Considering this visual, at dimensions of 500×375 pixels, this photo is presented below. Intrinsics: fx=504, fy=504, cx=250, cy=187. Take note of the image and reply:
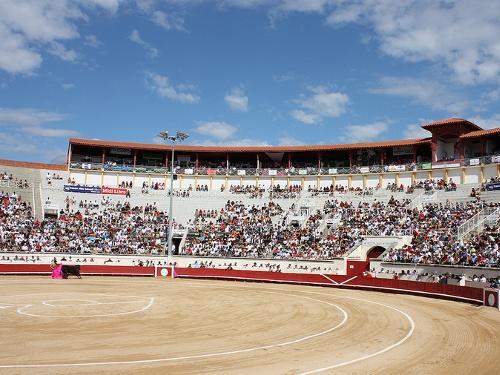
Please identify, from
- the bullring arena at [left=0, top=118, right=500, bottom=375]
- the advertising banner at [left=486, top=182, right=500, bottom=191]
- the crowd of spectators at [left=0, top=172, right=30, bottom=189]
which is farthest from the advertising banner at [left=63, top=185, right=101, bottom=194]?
the advertising banner at [left=486, top=182, right=500, bottom=191]

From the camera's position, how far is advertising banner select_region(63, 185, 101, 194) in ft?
182

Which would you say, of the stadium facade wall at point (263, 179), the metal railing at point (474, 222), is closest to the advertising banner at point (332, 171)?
the stadium facade wall at point (263, 179)

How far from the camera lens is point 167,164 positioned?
207 ft

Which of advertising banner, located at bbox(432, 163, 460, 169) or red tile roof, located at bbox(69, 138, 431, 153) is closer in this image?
advertising banner, located at bbox(432, 163, 460, 169)

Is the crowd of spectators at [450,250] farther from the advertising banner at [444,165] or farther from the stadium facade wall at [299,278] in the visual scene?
the advertising banner at [444,165]

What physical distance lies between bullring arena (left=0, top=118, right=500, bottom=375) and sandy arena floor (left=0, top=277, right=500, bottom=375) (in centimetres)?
10

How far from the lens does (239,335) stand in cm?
1611

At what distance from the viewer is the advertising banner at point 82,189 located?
55375mm

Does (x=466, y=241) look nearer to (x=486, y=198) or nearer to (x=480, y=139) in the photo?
(x=486, y=198)

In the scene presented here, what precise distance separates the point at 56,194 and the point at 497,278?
144 feet

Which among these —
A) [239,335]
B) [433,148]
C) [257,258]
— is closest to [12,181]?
[257,258]

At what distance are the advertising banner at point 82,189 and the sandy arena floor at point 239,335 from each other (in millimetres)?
28610

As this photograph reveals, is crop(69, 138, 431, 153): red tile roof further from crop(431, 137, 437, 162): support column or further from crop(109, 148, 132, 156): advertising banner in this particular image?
crop(431, 137, 437, 162): support column

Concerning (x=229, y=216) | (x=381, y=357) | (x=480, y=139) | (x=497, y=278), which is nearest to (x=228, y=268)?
(x=229, y=216)
